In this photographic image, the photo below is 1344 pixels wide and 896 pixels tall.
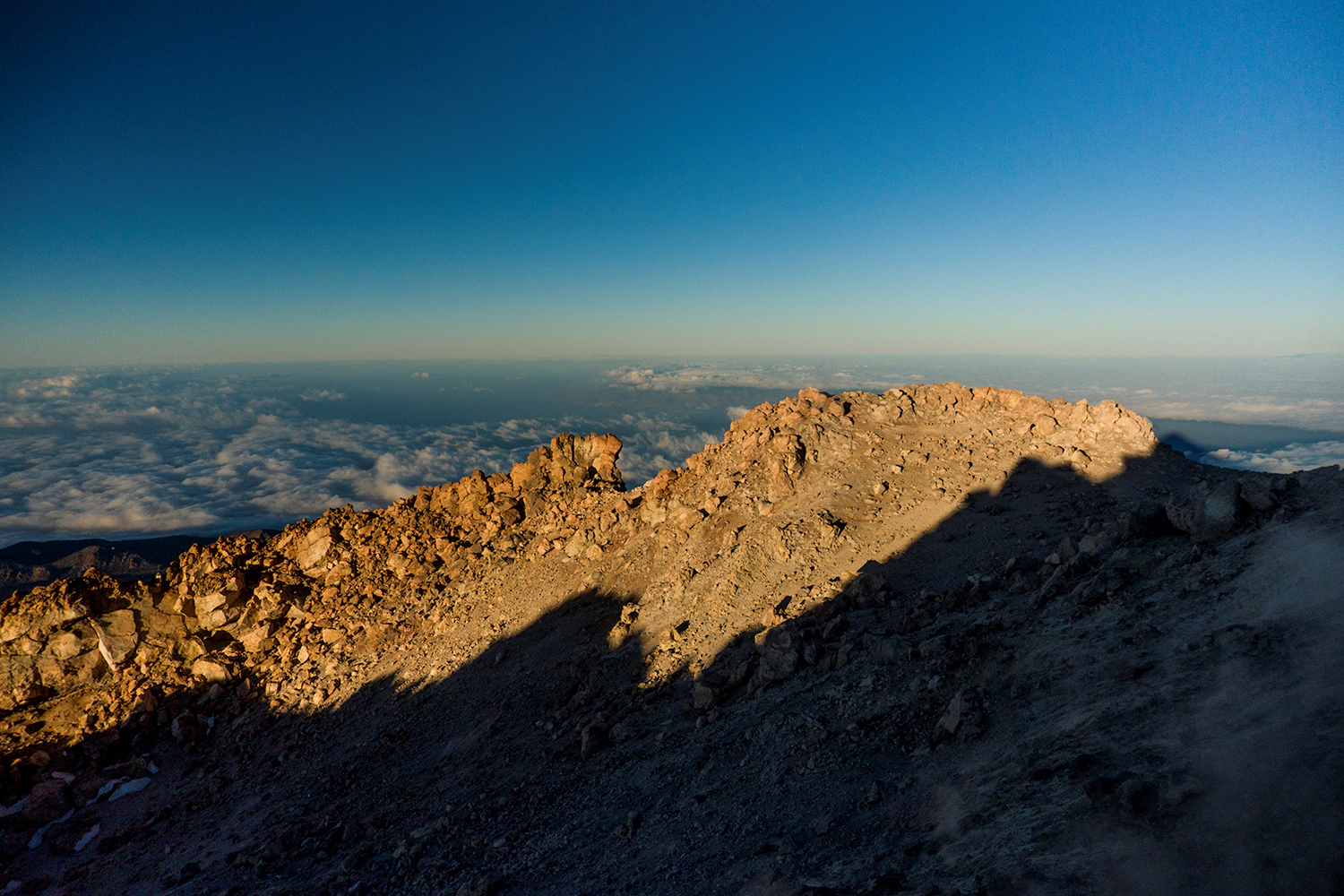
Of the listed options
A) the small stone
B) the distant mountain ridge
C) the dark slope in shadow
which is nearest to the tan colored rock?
the small stone

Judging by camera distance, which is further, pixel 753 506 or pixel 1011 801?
pixel 753 506

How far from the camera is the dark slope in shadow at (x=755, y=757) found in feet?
19.1

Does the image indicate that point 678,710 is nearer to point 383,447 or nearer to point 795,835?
point 795,835

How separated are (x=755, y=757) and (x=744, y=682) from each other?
2.43m

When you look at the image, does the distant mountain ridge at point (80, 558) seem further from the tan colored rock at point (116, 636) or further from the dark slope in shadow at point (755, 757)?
the dark slope in shadow at point (755, 757)

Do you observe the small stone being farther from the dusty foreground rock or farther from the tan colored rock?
the tan colored rock

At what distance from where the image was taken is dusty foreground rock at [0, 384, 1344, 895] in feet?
17.5

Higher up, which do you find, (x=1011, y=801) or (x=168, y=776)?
(x=1011, y=801)

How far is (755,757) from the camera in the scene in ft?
28.8

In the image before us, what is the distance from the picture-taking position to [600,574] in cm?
1734

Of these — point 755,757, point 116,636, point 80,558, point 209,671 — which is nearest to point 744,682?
point 755,757

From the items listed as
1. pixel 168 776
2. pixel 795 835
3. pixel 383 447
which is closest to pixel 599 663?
pixel 795 835

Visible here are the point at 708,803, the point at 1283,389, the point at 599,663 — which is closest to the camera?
the point at 708,803

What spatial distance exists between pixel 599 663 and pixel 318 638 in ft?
35.1
